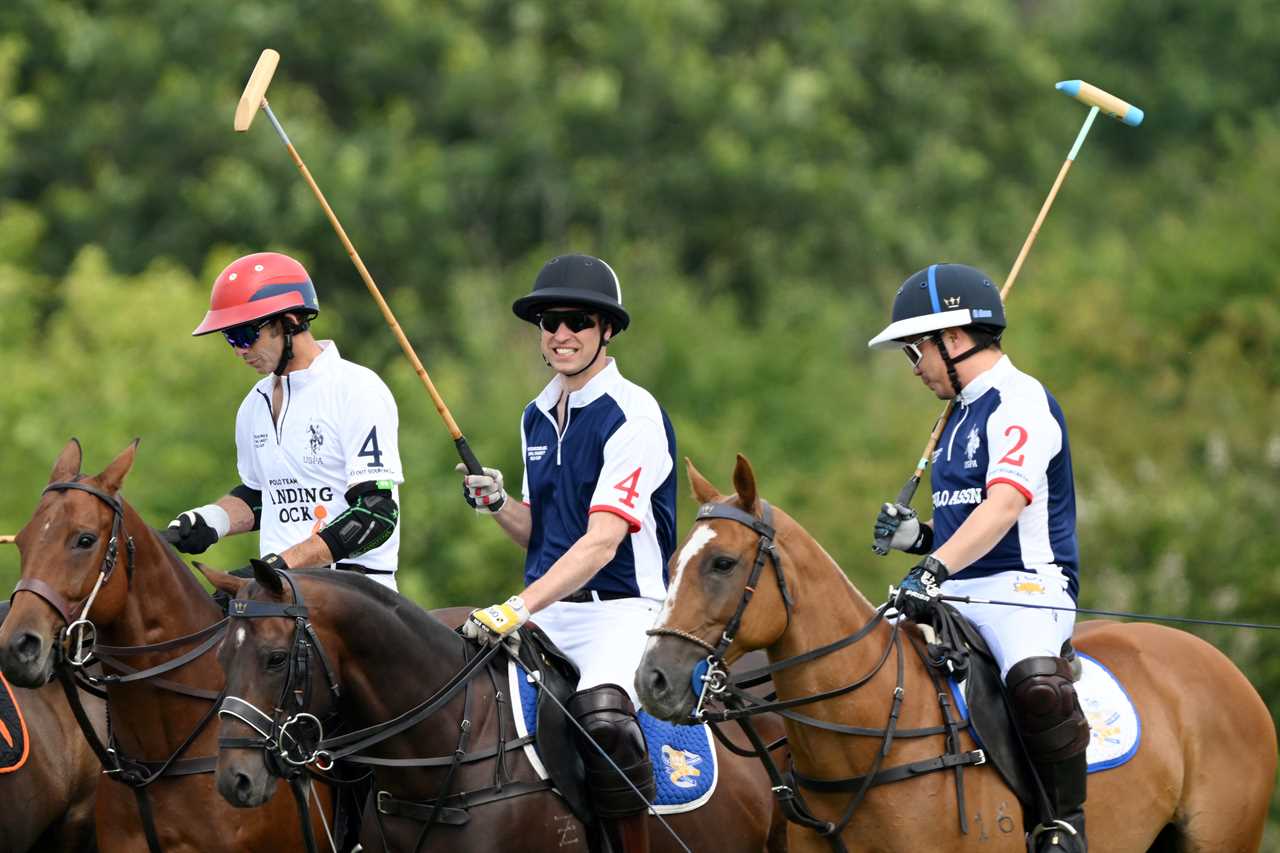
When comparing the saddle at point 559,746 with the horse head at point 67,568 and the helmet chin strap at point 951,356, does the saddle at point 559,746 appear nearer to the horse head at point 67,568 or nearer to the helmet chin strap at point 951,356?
the horse head at point 67,568

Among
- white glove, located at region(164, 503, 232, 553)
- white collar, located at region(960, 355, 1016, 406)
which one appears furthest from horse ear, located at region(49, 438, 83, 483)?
white collar, located at region(960, 355, 1016, 406)

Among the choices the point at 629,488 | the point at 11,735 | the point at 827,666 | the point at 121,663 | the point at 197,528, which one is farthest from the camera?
the point at 197,528

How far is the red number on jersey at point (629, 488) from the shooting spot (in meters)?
8.62

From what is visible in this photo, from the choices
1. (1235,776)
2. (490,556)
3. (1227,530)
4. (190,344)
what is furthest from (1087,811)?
(190,344)

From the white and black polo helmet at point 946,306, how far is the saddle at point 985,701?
4.07ft

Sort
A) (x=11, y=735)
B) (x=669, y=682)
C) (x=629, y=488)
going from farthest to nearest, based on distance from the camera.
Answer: (x=11, y=735)
(x=629, y=488)
(x=669, y=682)

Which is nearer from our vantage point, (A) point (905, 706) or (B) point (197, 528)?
(A) point (905, 706)

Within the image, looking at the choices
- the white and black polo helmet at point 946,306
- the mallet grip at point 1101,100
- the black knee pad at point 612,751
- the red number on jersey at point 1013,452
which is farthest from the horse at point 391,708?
the mallet grip at point 1101,100

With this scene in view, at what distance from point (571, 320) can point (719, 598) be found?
1.82 m

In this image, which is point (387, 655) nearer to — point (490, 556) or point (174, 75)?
point (490, 556)

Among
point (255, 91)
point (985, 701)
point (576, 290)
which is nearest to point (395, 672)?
point (576, 290)

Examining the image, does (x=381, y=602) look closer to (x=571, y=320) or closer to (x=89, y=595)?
(x=89, y=595)

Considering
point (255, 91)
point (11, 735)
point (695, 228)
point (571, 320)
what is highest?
point (695, 228)

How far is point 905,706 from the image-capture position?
8.32 m
